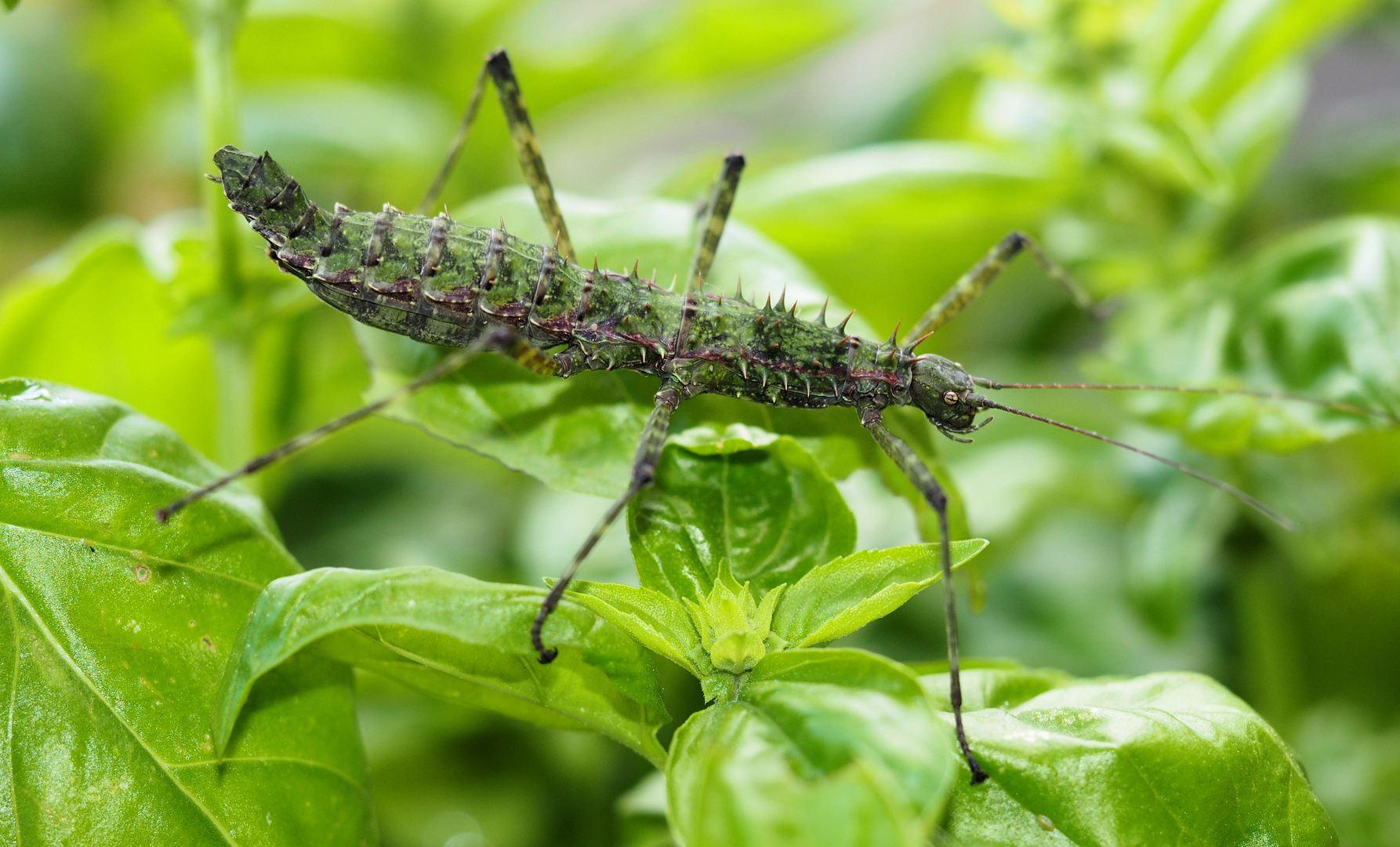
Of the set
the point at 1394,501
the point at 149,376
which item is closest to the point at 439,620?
the point at 149,376

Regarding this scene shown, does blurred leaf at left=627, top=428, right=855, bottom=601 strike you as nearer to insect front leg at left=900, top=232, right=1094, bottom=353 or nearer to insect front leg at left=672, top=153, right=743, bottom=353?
insect front leg at left=672, top=153, right=743, bottom=353

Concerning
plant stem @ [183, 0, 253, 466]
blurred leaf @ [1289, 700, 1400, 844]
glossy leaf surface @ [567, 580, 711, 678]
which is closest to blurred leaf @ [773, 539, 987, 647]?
glossy leaf surface @ [567, 580, 711, 678]

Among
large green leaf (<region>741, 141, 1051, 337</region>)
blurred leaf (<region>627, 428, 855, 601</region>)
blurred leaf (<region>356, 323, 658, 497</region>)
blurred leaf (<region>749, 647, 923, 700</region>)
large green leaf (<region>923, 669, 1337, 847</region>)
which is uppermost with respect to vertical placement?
large green leaf (<region>741, 141, 1051, 337</region>)

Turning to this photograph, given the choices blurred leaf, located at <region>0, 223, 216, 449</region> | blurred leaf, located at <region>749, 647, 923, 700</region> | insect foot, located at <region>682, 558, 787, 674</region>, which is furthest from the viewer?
blurred leaf, located at <region>0, 223, 216, 449</region>

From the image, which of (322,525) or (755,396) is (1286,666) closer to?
(755,396)

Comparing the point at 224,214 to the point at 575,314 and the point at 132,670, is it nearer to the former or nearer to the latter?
the point at 575,314

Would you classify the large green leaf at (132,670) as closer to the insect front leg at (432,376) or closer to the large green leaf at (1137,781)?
the insect front leg at (432,376)

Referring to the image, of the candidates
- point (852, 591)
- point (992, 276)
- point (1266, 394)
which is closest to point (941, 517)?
point (852, 591)
